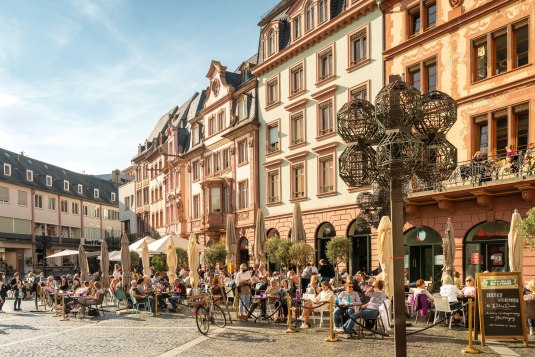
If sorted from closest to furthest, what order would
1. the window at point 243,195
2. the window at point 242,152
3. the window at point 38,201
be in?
the window at point 243,195
the window at point 242,152
the window at point 38,201

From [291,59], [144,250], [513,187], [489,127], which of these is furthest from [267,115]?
[513,187]

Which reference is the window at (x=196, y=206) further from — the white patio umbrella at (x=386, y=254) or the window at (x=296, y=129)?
the white patio umbrella at (x=386, y=254)

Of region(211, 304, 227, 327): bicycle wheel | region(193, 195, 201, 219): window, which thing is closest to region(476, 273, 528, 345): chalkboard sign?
region(211, 304, 227, 327): bicycle wheel

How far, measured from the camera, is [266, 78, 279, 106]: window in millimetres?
33344

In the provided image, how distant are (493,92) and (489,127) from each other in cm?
135

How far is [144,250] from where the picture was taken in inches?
997

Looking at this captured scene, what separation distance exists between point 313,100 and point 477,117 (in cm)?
1078

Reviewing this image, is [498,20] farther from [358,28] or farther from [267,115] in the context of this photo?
[267,115]

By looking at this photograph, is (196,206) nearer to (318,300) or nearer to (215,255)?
(215,255)

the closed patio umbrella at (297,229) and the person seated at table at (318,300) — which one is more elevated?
the closed patio umbrella at (297,229)

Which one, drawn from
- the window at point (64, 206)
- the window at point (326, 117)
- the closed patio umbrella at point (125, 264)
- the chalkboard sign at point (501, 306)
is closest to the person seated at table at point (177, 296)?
the closed patio umbrella at point (125, 264)

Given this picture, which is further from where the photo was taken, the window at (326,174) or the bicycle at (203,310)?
the window at (326,174)

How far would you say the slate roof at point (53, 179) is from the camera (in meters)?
58.3

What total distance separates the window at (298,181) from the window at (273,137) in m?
2.34
